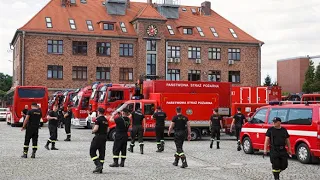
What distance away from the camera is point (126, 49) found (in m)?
62.4

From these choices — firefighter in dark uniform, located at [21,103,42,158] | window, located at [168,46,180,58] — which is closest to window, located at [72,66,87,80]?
window, located at [168,46,180,58]

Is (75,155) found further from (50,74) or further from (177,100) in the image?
(50,74)

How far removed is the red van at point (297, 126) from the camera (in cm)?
1728

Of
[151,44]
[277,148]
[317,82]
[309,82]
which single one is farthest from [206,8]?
[277,148]

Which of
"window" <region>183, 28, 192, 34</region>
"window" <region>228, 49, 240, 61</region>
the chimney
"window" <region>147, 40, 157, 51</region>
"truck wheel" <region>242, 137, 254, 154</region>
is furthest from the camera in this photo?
the chimney

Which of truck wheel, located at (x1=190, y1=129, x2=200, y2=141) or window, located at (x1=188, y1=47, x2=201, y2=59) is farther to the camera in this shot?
window, located at (x1=188, y1=47, x2=201, y2=59)

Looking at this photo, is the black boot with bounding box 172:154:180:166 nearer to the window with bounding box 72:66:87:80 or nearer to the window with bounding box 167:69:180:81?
the window with bounding box 72:66:87:80

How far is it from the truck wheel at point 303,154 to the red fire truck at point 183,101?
9991mm

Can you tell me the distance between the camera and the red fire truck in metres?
26.8

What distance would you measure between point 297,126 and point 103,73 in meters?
45.0

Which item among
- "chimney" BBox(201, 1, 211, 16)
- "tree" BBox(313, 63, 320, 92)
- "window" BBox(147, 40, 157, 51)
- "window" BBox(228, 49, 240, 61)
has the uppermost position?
"chimney" BBox(201, 1, 211, 16)

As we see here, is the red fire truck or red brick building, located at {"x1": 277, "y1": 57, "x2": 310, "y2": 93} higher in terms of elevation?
red brick building, located at {"x1": 277, "y1": 57, "x2": 310, "y2": 93}

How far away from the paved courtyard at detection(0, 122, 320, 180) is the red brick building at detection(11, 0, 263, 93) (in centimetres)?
3818

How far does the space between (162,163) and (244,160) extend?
3132mm
